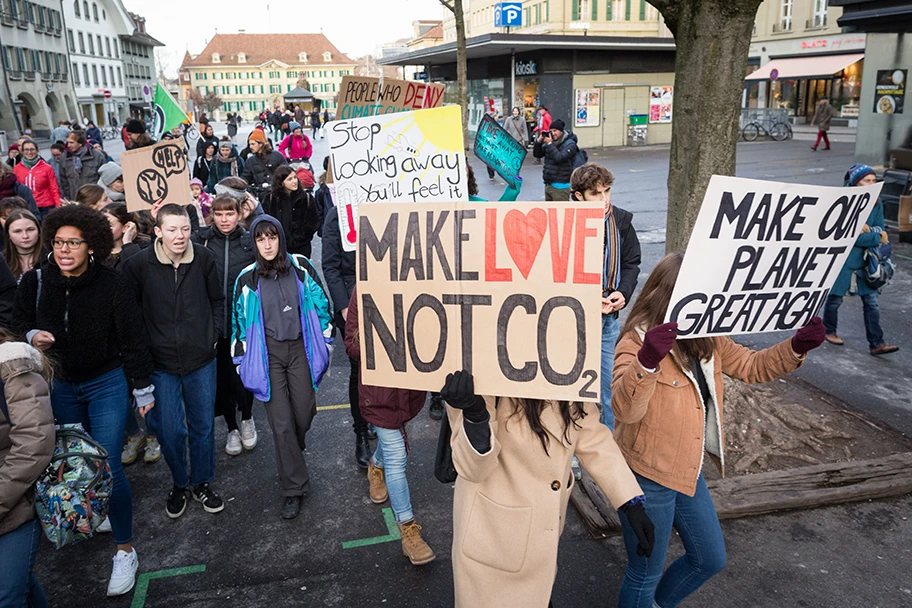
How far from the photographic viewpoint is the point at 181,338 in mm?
4219

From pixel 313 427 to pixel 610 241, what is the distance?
2.78m

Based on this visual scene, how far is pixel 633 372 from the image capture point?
8.70ft

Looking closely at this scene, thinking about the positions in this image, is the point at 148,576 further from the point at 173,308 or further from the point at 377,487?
the point at 173,308

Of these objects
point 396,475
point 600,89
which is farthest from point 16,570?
point 600,89

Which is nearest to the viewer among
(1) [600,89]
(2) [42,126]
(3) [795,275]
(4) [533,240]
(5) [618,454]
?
(4) [533,240]

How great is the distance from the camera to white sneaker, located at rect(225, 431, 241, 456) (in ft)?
17.2

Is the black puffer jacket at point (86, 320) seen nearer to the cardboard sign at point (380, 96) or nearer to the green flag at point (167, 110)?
the cardboard sign at point (380, 96)

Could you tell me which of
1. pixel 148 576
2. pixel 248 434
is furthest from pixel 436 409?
pixel 148 576

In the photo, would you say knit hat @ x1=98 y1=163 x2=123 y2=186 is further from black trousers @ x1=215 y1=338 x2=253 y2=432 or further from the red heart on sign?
the red heart on sign

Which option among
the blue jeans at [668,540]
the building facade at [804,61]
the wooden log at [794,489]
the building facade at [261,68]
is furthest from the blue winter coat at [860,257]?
the building facade at [261,68]

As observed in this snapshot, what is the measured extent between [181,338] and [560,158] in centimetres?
833

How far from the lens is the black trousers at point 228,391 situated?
5230mm

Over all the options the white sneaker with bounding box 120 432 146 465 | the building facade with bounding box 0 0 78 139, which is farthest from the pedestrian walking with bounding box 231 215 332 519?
the building facade with bounding box 0 0 78 139

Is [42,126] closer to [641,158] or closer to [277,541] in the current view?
[641,158]
